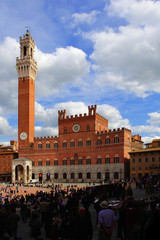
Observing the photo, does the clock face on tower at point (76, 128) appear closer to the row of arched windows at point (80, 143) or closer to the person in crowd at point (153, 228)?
the row of arched windows at point (80, 143)

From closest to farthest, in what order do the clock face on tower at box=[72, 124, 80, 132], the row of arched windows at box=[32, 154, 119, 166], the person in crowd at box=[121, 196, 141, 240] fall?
the person in crowd at box=[121, 196, 141, 240] → the row of arched windows at box=[32, 154, 119, 166] → the clock face on tower at box=[72, 124, 80, 132]

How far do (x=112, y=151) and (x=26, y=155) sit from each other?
22915 mm

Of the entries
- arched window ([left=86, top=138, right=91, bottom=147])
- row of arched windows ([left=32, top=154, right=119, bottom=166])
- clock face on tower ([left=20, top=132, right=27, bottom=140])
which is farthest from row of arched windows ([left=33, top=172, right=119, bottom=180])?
clock face on tower ([left=20, top=132, right=27, bottom=140])

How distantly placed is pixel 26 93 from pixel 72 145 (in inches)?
752

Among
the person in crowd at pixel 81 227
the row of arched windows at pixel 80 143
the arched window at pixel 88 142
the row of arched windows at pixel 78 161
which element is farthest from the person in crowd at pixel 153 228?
the arched window at pixel 88 142

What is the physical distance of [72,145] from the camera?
6769 centimetres

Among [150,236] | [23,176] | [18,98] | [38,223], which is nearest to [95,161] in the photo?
[23,176]

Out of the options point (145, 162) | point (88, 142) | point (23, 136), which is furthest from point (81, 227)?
point (23, 136)

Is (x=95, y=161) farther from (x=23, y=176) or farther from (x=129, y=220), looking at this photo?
(x=129, y=220)

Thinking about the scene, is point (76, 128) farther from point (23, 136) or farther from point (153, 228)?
point (153, 228)

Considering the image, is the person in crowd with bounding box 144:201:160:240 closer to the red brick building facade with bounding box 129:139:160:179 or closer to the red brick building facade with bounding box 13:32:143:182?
the red brick building facade with bounding box 129:139:160:179

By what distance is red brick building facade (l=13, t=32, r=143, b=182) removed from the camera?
6219 cm

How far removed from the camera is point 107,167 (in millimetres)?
62562

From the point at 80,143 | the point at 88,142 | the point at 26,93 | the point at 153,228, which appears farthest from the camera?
the point at 26,93
